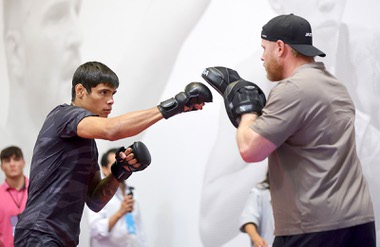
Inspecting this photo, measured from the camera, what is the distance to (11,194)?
5715 mm

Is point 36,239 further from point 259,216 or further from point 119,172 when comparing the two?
point 259,216

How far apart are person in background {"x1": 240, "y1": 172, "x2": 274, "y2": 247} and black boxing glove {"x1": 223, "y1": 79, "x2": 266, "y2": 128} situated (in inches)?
79.4

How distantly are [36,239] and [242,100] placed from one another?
1.19 m

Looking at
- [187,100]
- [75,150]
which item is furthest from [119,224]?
[187,100]

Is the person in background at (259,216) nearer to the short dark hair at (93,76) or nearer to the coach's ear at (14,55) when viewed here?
the short dark hair at (93,76)

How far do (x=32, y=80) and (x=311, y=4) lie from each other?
309 cm

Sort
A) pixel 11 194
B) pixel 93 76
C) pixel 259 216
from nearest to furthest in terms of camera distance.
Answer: pixel 93 76
pixel 259 216
pixel 11 194

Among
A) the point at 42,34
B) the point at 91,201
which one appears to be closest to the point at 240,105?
the point at 91,201

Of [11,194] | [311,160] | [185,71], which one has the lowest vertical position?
[311,160]

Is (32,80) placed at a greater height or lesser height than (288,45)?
greater

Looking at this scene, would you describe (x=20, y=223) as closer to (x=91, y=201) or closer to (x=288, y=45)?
(x=91, y=201)

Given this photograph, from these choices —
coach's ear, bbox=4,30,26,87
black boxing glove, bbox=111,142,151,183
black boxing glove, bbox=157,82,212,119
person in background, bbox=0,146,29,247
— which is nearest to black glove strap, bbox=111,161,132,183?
black boxing glove, bbox=111,142,151,183

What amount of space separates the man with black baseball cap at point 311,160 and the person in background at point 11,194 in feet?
11.2

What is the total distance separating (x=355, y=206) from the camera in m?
2.65
